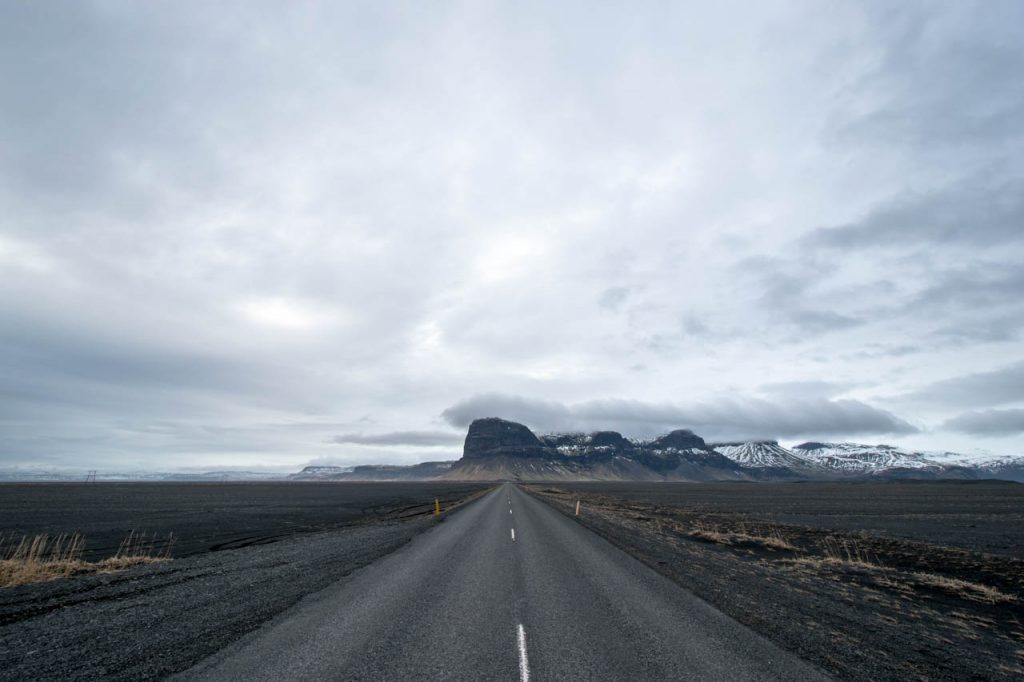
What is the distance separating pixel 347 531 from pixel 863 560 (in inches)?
922

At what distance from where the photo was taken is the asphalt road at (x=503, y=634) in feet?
21.3

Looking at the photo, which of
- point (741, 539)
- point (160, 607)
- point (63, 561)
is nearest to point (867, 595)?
→ point (741, 539)

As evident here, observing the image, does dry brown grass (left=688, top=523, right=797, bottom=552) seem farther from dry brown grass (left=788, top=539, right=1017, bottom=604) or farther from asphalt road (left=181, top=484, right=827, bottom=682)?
asphalt road (left=181, top=484, right=827, bottom=682)

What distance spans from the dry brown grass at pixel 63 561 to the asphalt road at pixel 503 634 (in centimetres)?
804

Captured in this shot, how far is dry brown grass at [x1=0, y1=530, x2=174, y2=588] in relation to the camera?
1271cm

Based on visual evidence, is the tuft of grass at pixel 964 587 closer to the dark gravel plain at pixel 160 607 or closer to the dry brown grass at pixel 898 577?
the dry brown grass at pixel 898 577

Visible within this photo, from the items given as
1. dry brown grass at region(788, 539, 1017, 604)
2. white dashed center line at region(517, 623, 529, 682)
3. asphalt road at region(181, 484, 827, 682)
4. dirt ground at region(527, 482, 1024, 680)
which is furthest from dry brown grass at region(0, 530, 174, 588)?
dry brown grass at region(788, 539, 1017, 604)

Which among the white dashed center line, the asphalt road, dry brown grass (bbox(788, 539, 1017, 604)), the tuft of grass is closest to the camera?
the white dashed center line

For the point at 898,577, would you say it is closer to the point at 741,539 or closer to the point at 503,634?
the point at 741,539

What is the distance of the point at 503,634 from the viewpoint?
26.2 feet

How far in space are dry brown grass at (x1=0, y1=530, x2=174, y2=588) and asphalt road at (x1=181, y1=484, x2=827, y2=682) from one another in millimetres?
8038

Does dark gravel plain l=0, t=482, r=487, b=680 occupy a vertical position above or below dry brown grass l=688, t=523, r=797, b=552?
above

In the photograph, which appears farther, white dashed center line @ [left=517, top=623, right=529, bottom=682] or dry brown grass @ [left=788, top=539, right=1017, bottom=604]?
dry brown grass @ [left=788, top=539, right=1017, bottom=604]

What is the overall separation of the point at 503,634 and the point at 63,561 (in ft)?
50.1
